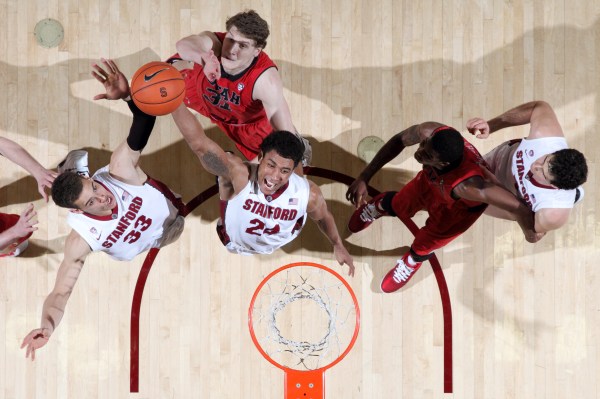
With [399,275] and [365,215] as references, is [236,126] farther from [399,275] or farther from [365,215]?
[399,275]

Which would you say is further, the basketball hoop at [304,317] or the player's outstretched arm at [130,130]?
the basketball hoop at [304,317]

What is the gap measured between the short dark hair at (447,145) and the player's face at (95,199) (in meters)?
2.00

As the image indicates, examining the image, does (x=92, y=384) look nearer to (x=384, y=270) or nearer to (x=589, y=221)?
(x=384, y=270)

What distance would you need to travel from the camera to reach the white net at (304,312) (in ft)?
15.7

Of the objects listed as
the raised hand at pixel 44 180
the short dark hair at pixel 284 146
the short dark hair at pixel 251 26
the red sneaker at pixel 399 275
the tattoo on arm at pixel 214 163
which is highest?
the short dark hair at pixel 251 26

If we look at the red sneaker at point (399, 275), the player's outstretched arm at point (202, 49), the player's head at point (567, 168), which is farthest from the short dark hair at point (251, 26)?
the red sneaker at point (399, 275)

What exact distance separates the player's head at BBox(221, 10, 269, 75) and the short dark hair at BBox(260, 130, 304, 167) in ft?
2.03

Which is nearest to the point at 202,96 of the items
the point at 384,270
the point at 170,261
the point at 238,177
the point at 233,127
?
the point at 233,127

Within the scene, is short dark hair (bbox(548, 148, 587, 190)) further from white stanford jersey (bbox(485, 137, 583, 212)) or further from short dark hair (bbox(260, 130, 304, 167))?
short dark hair (bbox(260, 130, 304, 167))

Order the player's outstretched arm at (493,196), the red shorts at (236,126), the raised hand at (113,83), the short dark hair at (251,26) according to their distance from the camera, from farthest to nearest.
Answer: the red shorts at (236,126)
the short dark hair at (251,26)
the player's outstretched arm at (493,196)
the raised hand at (113,83)

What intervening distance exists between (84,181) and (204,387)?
208cm

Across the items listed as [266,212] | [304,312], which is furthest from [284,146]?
[304,312]

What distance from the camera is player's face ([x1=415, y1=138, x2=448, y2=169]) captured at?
3.58 metres

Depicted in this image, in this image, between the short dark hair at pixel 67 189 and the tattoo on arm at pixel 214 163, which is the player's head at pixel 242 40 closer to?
the tattoo on arm at pixel 214 163
